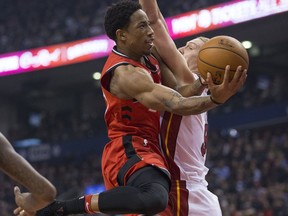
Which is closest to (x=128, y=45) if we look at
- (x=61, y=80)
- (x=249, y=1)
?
(x=249, y=1)

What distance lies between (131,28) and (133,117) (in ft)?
2.35

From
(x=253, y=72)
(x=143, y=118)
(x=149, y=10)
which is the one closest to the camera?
(x=143, y=118)

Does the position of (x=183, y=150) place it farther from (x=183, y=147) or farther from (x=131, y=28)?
(x=131, y=28)

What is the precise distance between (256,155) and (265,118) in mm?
3269

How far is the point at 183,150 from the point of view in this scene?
5574 mm

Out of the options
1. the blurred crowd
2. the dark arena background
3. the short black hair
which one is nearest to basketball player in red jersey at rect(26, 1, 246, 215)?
the short black hair

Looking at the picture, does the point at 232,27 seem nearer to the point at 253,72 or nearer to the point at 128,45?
the point at 253,72

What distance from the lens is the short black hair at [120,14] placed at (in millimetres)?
5469

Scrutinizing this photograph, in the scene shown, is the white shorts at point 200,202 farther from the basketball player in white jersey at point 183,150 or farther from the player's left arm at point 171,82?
the player's left arm at point 171,82

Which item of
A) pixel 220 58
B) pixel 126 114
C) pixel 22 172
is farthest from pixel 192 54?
pixel 22 172

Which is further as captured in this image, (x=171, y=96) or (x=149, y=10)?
(x=149, y=10)

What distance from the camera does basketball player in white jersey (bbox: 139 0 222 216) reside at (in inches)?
213

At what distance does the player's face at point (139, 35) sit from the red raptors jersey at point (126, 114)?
0.31 feet

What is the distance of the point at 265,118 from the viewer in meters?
21.1
